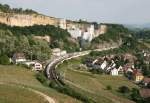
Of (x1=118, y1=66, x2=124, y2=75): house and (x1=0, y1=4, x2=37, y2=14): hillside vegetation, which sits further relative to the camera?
(x1=0, y1=4, x2=37, y2=14): hillside vegetation

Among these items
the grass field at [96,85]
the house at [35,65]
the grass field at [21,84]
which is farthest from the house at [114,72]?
the grass field at [21,84]

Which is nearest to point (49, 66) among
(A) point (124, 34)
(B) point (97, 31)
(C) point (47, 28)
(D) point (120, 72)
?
(D) point (120, 72)

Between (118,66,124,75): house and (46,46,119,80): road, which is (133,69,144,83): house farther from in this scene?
(46,46,119,80): road

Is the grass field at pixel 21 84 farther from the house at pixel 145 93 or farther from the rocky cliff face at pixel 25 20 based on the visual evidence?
the rocky cliff face at pixel 25 20

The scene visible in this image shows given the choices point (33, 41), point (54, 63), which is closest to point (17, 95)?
point (54, 63)

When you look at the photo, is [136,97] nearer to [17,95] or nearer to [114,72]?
[17,95]

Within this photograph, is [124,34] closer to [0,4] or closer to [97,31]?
[97,31]

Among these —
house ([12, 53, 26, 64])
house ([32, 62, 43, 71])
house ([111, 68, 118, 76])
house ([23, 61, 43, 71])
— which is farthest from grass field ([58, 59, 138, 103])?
house ([111, 68, 118, 76])

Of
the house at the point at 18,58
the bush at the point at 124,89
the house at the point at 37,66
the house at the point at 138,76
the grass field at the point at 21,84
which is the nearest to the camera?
the grass field at the point at 21,84
